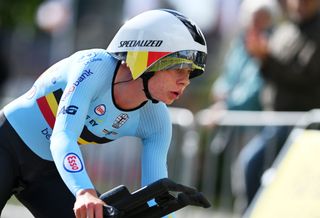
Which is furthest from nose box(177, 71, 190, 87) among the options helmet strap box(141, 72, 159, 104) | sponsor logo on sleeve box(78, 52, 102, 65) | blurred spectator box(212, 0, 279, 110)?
blurred spectator box(212, 0, 279, 110)

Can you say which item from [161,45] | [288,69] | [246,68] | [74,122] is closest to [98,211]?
[74,122]

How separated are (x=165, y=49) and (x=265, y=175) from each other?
299cm

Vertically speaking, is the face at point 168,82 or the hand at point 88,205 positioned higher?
the face at point 168,82

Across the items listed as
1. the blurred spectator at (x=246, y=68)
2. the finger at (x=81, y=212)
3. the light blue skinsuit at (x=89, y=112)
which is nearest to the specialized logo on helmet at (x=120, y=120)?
the light blue skinsuit at (x=89, y=112)

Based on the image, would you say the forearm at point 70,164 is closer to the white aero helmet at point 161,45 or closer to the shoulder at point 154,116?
the white aero helmet at point 161,45

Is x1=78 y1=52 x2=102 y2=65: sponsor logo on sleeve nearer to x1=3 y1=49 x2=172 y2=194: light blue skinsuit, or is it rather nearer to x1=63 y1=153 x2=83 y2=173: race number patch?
x1=3 y1=49 x2=172 y2=194: light blue skinsuit

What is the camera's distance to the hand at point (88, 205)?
177 inches

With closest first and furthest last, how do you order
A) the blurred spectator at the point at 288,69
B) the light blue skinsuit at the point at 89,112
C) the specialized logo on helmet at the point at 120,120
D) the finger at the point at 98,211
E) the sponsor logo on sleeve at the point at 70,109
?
1. the finger at the point at 98,211
2. the sponsor logo on sleeve at the point at 70,109
3. the light blue skinsuit at the point at 89,112
4. the specialized logo on helmet at the point at 120,120
5. the blurred spectator at the point at 288,69

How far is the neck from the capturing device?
206 inches

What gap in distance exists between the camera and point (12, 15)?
64.1ft

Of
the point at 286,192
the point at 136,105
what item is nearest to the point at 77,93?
the point at 136,105

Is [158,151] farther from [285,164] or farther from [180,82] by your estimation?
[285,164]

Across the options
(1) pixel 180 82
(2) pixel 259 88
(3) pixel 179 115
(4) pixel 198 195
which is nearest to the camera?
(4) pixel 198 195

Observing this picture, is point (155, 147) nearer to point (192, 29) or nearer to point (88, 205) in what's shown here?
point (192, 29)
